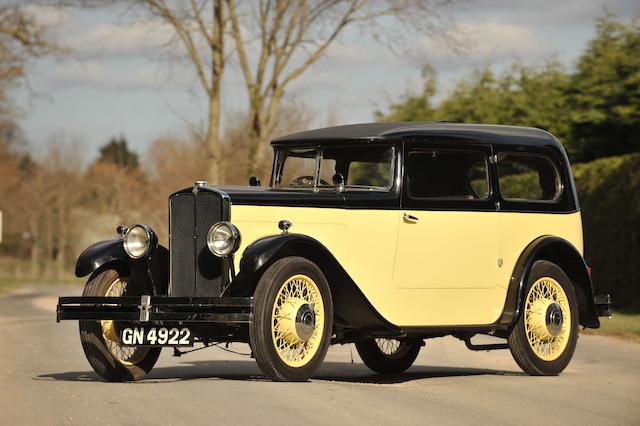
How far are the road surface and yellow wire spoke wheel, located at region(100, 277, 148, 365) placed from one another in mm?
245

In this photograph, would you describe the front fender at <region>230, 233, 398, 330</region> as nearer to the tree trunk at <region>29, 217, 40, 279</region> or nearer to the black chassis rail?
the black chassis rail

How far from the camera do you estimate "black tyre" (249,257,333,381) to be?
897 centimetres

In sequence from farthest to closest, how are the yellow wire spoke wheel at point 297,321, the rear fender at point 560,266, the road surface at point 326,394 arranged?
the rear fender at point 560,266 → the yellow wire spoke wheel at point 297,321 → the road surface at point 326,394

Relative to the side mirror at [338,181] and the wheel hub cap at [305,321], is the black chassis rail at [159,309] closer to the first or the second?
the wheel hub cap at [305,321]

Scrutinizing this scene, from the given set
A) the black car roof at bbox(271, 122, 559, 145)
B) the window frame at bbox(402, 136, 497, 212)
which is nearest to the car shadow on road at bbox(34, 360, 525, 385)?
the window frame at bbox(402, 136, 497, 212)

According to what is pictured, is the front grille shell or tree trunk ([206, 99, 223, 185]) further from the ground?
tree trunk ([206, 99, 223, 185])

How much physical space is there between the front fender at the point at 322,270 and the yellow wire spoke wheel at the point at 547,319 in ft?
5.32

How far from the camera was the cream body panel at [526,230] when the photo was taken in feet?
35.8

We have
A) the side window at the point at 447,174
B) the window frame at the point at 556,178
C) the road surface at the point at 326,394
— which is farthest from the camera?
the window frame at the point at 556,178

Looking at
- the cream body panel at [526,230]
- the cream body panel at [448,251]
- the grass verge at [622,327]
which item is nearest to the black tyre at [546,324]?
the cream body panel at [526,230]

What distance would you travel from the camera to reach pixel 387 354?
38.7 feet

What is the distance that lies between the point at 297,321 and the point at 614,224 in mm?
13073

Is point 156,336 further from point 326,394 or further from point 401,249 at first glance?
point 401,249

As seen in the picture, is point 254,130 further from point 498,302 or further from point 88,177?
point 88,177
